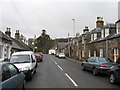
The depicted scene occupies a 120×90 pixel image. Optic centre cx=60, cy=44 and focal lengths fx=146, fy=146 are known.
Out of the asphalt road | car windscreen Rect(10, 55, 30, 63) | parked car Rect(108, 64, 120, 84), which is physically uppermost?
car windscreen Rect(10, 55, 30, 63)

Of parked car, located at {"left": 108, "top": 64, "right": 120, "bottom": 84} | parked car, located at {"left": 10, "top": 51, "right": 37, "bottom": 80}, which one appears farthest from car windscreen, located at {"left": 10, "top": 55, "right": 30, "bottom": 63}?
parked car, located at {"left": 108, "top": 64, "right": 120, "bottom": 84}

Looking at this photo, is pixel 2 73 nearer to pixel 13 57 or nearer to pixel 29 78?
pixel 29 78

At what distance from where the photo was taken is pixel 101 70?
33.9ft

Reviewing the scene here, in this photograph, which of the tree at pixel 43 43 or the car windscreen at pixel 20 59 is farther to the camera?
the tree at pixel 43 43

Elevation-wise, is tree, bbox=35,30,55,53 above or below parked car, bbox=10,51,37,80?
above

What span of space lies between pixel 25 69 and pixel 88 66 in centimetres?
604

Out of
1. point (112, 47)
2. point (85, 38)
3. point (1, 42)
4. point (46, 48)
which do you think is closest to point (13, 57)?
point (1, 42)

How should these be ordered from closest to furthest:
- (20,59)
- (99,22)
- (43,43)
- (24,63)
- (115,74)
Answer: (115,74) → (24,63) → (20,59) → (99,22) → (43,43)

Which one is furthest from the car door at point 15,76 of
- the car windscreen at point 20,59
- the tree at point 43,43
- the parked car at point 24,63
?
the tree at point 43,43

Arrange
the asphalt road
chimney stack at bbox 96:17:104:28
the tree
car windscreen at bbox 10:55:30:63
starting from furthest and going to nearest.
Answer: the tree
chimney stack at bbox 96:17:104:28
car windscreen at bbox 10:55:30:63
the asphalt road

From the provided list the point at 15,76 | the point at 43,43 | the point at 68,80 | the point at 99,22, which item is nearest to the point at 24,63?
the point at 68,80

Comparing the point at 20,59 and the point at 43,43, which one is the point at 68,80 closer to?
the point at 20,59

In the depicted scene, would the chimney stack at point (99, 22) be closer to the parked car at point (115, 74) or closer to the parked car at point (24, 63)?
the parked car at point (115, 74)

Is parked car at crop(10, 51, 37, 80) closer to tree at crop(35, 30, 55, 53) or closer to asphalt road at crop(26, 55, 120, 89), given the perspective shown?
asphalt road at crop(26, 55, 120, 89)
